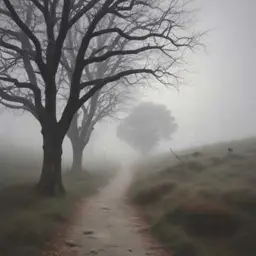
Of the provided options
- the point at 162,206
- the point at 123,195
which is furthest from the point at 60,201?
the point at 123,195

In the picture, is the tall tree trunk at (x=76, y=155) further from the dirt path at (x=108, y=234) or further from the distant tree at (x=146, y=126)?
the distant tree at (x=146, y=126)

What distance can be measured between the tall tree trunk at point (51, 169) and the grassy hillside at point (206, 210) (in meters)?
4.11

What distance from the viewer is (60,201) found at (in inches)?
594

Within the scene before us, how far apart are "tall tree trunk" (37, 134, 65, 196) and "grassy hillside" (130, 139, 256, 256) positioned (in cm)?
411

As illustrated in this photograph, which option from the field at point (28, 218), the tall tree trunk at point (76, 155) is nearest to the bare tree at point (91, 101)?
the tall tree trunk at point (76, 155)

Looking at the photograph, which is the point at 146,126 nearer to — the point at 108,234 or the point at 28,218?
the point at 108,234

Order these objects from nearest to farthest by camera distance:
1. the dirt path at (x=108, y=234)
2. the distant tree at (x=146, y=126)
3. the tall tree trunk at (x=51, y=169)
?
the dirt path at (x=108, y=234) < the tall tree trunk at (x=51, y=169) < the distant tree at (x=146, y=126)

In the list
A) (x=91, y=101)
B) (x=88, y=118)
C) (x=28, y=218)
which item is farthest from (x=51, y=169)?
(x=91, y=101)

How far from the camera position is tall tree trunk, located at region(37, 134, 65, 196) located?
51.6 ft

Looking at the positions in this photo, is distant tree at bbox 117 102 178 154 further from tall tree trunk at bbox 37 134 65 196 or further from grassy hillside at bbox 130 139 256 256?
tall tree trunk at bbox 37 134 65 196

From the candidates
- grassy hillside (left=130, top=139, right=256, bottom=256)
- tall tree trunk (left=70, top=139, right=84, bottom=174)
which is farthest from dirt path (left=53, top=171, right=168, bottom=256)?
tall tree trunk (left=70, top=139, right=84, bottom=174)

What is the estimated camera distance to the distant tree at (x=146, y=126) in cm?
6988

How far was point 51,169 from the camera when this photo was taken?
16062 mm

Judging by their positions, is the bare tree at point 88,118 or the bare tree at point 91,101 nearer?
the bare tree at point 91,101
